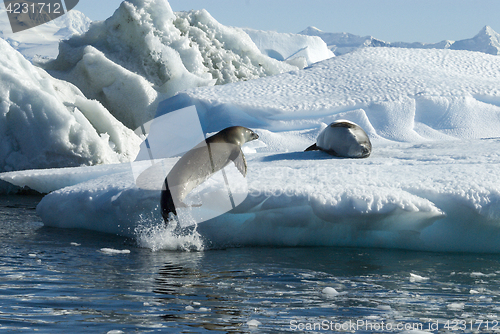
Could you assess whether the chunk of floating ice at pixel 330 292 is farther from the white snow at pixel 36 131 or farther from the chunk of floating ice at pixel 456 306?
the white snow at pixel 36 131

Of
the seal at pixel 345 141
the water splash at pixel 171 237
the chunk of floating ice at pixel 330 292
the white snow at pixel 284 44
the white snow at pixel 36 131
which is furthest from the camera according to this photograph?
the white snow at pixel 284 44

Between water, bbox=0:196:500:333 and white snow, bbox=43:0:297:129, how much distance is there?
8.54 meters

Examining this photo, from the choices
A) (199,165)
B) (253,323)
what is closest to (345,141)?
(199,165)

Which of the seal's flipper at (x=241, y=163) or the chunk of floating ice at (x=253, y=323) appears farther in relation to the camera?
the seal's flipper at (x=241, y=163)

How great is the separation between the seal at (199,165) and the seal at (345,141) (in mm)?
1259

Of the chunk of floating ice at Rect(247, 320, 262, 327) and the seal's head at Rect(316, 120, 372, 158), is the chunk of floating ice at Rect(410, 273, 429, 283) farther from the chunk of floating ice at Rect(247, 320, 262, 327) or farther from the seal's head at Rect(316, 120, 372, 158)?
the seal's head at Rect(316, 120, 372, 158)

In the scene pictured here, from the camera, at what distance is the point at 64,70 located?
13.2m

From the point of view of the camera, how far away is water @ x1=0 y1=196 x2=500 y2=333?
2121mm

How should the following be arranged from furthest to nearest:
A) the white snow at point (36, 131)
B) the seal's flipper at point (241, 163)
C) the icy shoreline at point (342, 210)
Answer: the white snow at point (36, 131) < the seal's flipper at point (241, 163) < the icy shoreline at point (342, 210)

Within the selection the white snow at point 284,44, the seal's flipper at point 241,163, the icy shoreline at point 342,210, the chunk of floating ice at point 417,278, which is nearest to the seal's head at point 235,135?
the seal's flipper at point 241,163

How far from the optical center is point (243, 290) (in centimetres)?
264

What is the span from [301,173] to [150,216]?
4.44 feet

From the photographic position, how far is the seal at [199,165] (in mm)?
3875

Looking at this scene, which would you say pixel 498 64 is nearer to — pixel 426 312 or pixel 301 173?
pixel 301 173
